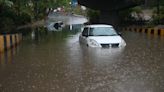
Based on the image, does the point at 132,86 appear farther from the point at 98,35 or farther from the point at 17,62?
the point at 98,35

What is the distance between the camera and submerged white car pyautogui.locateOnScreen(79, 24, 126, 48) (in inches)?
912

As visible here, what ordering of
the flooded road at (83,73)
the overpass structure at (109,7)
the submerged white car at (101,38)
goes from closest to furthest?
1. the flooded road at (83,73)
2. the submerged white car at (101,38)
3. the overpass structure at (109,7)

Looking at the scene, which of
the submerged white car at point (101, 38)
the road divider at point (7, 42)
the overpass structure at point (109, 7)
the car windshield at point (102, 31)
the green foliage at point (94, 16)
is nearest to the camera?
the road divider at point (7, 42)

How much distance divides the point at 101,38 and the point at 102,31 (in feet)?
4.96

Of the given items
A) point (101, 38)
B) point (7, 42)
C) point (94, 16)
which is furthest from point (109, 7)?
point (101, 38)

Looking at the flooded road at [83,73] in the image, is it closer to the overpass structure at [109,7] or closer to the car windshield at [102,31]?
the car windshield at [102,31]

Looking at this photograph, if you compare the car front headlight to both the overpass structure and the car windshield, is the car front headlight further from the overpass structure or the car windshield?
the overpass structure

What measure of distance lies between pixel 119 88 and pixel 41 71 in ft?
13.4

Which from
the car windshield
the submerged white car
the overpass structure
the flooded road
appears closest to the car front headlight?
the submerged white car

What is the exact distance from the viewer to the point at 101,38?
23.7m

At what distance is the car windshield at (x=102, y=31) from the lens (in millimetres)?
24834

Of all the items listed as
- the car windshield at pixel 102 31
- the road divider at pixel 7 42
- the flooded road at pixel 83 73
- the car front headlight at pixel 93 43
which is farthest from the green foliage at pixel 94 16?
the flooded road at pixel 83 73

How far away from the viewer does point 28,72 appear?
14.4 m

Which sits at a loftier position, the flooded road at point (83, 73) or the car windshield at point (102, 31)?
the car windshield at point (102, 31)
